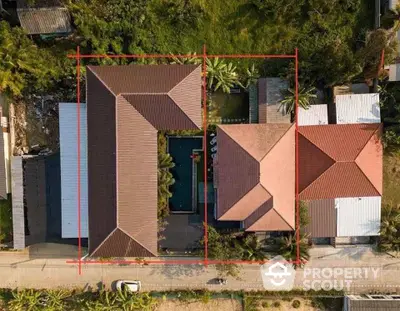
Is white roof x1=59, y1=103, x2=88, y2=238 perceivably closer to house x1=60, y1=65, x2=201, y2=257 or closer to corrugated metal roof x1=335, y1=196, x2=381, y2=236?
house x1=60, y1=65, x2=201, y2=257

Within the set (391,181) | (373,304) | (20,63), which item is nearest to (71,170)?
(20,63)

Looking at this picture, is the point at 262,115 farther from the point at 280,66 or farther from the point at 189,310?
the point at 189,310

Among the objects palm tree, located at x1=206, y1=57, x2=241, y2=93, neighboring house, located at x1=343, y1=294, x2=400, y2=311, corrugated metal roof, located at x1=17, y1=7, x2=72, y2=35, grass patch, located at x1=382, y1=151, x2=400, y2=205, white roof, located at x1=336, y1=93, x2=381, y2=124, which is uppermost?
corrugated metal roof, located at x1=17, y1=7, x2=72, y2=35

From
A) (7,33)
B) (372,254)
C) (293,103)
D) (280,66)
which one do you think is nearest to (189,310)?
(372,254)

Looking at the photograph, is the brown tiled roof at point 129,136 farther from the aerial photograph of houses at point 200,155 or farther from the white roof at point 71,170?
the white roof at point 71,170

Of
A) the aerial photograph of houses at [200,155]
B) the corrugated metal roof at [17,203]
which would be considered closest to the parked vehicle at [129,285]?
the aerial photograph of houses at [200,155]

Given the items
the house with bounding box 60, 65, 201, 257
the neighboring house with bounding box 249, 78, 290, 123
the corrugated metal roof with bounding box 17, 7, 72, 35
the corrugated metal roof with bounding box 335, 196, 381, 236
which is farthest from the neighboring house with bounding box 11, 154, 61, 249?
the corrugated metal roof with bounding box 335, 196, 381, 236

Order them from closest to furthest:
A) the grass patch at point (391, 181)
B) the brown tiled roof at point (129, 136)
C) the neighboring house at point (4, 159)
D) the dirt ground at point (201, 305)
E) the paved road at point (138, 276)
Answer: the brown tiled roof at point (129, 136) → the neighboring house at point (4, 159) → the grass patch at point (391, 181) → the paved road at point (138, 276) → the dirt ground at point (201, 305)
